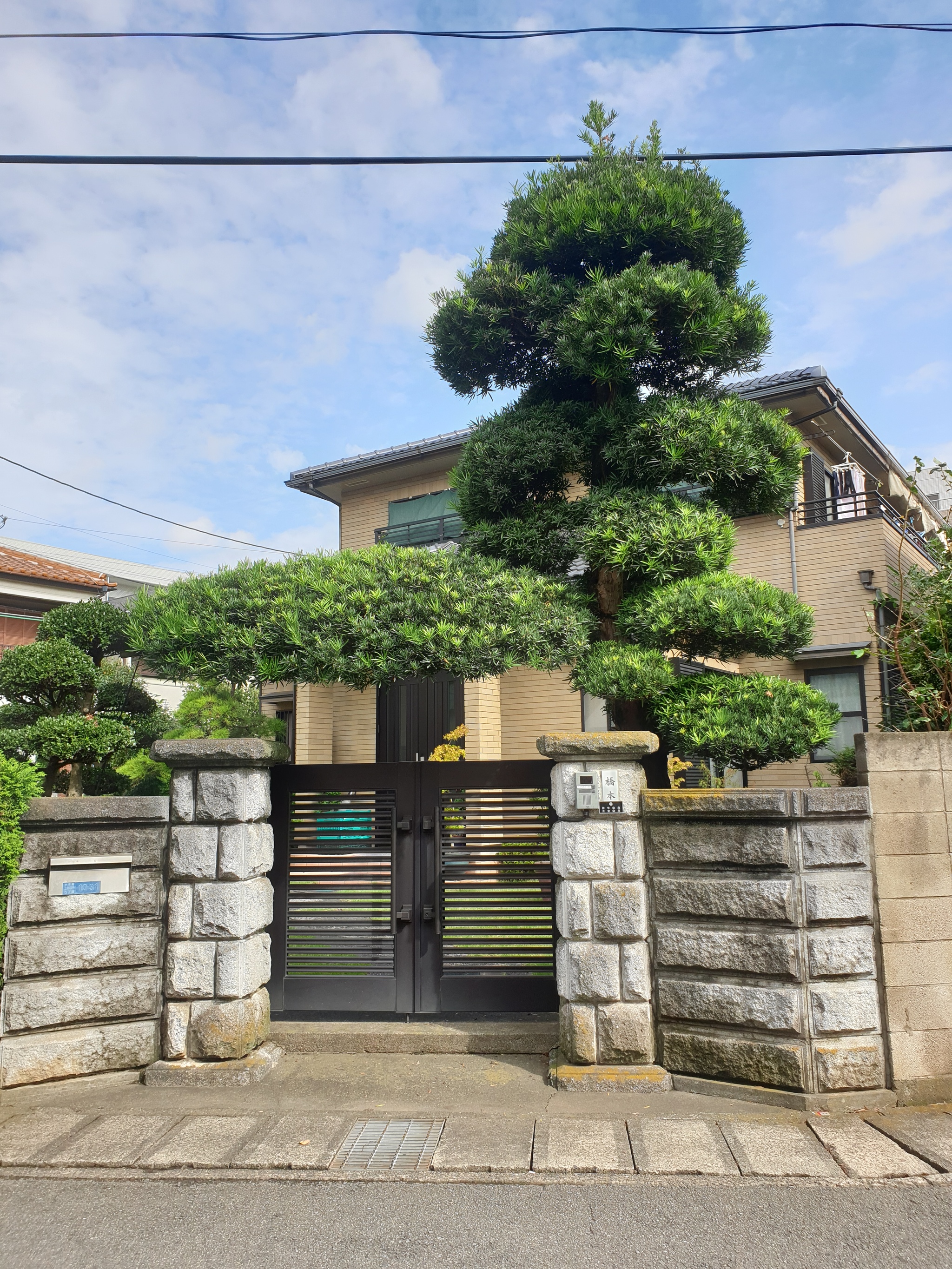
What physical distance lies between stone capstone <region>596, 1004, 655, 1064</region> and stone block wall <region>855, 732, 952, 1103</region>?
4.54ft

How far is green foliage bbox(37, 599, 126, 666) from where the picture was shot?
254 inches

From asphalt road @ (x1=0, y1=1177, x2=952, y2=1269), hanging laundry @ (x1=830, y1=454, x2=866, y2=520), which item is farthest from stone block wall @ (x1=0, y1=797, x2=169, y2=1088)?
hanging laundry @ (x1=830, y1=454, x2=866, y2=520)

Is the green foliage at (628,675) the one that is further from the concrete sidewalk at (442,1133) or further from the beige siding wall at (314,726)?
the beige siding wall at (314,726)

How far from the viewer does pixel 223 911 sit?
5.62m

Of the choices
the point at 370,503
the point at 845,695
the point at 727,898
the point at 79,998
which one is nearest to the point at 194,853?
the point at 79,998

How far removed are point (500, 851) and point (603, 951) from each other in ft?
3.79

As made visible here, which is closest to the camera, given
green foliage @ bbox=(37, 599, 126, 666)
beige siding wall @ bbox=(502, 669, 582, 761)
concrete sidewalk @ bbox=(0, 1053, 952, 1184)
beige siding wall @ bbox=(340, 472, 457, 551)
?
concrete sidewalk @ bbox=(0, 1053, 952, 1184)

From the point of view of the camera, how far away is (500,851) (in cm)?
618

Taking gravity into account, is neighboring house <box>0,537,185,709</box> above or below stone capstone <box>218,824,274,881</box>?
above

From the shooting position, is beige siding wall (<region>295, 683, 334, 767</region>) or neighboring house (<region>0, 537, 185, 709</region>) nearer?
neighboring house (<region>0, 537, 185, 709</region>)

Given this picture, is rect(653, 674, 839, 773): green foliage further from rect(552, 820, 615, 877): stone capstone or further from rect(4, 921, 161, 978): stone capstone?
rect(4, 921, 161, 978): stone capstone

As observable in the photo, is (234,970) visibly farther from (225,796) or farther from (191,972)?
(225,796)

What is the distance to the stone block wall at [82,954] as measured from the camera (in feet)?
17.6

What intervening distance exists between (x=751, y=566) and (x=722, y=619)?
25.0ft
